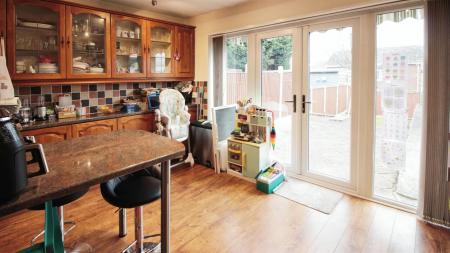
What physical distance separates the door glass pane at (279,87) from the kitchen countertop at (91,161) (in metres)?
2.03

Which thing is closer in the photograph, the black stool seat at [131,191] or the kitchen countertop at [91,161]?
the kitchen countertop at [91,161]

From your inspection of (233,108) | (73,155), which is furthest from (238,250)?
(233,108)

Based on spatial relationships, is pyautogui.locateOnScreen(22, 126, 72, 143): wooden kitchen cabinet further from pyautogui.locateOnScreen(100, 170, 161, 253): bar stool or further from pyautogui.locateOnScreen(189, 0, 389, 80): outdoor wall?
pyautogui.locateOnScreen(189, 0, 389, 80): outdoor wall

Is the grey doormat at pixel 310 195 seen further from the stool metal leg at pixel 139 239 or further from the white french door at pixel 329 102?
the stool metal leg at pixel 139 239

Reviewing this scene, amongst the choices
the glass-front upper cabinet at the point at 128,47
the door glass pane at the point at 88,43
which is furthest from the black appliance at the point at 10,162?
the glass-front upper cabinet at the point at 128,47

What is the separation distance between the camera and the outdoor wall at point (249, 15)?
2803 millimetres

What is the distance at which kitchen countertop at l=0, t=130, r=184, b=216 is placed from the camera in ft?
3.25

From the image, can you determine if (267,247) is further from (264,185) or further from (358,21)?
(358,21)

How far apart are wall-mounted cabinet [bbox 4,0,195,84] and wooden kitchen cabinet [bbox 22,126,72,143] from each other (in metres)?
0.54

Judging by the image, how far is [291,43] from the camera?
3229 mm

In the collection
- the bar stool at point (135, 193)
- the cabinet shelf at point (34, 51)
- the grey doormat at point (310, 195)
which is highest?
the cabinet shelf at point (34, 51)

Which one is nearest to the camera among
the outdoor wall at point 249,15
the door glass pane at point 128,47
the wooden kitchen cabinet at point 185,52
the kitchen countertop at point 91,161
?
the kitchen countertop at point 91,161

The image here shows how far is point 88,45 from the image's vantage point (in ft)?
10.5

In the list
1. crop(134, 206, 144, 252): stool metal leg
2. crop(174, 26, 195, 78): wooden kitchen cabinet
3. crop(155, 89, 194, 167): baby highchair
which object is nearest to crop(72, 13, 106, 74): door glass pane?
crop(155, 89, 194, 167): baby highchair
